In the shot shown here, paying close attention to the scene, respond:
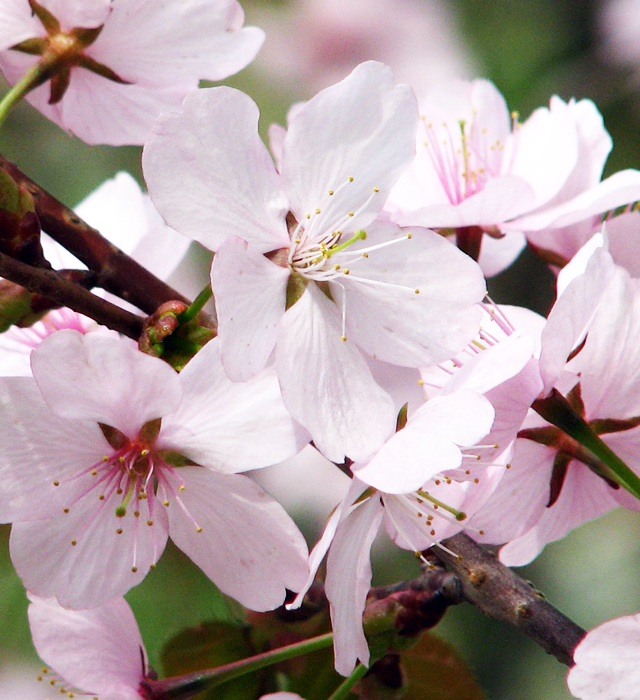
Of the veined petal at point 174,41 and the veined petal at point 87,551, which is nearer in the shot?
the veined petal at point 87,551

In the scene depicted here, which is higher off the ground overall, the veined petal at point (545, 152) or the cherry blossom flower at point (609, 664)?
the veined petal at point (545, 152)

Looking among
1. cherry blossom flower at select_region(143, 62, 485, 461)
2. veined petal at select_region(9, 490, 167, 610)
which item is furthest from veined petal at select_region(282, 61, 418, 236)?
veined petal at select_region(9, 490, 167, 610)

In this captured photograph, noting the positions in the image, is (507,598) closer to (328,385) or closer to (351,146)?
(328,385)

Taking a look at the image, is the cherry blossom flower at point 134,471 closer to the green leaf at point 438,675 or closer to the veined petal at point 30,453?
the veined petal at point 30,453

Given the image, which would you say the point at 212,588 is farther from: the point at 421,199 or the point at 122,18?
the point at 122,18

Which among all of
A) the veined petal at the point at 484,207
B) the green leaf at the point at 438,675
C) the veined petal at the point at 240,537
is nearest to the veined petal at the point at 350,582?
the veined petal at the point at 240,537

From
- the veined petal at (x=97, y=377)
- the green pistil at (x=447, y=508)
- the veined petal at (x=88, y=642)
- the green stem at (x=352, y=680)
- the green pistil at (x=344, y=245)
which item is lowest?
the green stem at (x=352, y=680)
